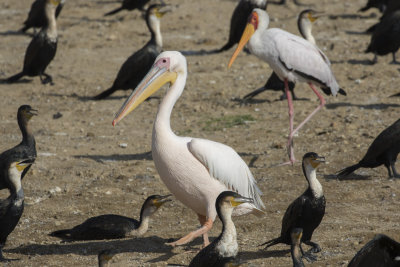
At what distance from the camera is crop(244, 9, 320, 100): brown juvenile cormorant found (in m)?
11.0

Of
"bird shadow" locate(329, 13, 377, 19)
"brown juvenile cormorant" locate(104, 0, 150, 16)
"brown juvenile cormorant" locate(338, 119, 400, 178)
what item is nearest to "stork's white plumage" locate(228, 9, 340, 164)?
"brown juvenile cormorant" locate(338, 119, 400, 178)

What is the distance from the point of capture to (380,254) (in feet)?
15.4

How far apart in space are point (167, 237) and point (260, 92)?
4964mm

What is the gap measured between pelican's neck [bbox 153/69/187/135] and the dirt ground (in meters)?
→ 1.04

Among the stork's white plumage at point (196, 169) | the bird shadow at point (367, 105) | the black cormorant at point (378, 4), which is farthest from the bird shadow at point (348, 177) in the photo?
the black cormorant at point (378, 4)

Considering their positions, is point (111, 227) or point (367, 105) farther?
point (367, 105)

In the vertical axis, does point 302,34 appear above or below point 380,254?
below

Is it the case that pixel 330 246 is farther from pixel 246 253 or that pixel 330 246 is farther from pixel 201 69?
pixel 201 69

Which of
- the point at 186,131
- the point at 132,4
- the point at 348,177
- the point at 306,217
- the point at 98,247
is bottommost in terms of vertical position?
the point at 132,4

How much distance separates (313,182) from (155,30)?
21.1 feet

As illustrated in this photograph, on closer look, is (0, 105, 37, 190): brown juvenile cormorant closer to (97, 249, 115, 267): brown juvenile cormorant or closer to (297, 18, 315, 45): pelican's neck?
(97, 249, 115, 267): brown juvenile cormorant

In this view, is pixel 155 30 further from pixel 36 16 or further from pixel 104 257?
pixel 104 257

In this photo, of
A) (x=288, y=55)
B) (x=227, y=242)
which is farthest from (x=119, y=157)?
(x=227, y=242)

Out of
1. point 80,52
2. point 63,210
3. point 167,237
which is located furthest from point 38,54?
point 167,237
